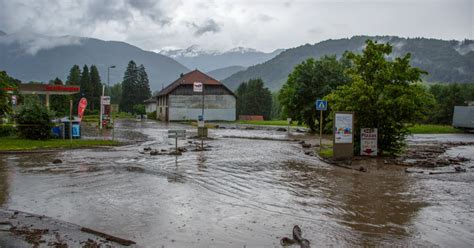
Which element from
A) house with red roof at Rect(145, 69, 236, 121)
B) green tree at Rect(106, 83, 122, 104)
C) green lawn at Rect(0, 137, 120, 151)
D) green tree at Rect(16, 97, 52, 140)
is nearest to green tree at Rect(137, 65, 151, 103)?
house with red roof at Rect(145, 69, 236, 121)

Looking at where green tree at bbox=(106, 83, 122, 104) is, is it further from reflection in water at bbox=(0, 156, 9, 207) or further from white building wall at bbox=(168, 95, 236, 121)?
reflection in water at bbox=(0, 156, 9, 207)

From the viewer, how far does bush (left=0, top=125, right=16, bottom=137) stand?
26764mm

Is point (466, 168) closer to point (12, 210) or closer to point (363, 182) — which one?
point (363, 182)

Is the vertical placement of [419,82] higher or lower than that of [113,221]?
higher

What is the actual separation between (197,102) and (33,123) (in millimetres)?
52027

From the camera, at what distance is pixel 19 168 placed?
1496 cm

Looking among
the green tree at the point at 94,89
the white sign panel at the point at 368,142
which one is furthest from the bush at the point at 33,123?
the green tree at the point at 94,89

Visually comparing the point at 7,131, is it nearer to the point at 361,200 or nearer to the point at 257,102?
the point at 361,200

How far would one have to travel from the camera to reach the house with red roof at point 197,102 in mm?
75875

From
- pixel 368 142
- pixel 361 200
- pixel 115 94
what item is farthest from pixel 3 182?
pixel 115 94

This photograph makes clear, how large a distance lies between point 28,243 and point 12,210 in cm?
255

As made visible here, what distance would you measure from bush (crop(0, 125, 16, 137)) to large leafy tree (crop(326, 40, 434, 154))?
20.6 meters

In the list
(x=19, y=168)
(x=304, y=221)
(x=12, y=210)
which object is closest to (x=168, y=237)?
(x=304, y=221)

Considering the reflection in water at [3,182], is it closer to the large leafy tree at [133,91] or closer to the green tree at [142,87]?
the large leafy tree at [133,91]
